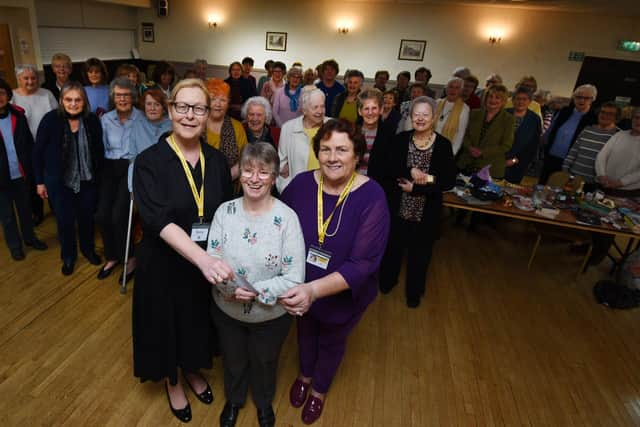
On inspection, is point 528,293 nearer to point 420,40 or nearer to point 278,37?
point 420,40

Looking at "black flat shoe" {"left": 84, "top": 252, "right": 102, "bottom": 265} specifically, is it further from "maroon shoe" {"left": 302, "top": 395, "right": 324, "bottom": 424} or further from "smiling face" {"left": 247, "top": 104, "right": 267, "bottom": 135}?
"maroon shoe" {"left": 302, "top": 395, "right": 324, "bottom": 424}

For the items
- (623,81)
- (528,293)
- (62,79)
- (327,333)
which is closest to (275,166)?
(327,333)

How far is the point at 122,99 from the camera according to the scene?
3.04 m

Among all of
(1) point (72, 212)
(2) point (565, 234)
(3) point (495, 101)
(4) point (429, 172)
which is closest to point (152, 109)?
(1) point (72, 212)

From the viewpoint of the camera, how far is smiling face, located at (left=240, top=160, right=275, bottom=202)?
160 centimetres

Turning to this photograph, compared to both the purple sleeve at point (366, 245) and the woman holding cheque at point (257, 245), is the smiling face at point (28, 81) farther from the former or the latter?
the purple sleeve at point (366, 245)

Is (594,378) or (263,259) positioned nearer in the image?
(263,259)

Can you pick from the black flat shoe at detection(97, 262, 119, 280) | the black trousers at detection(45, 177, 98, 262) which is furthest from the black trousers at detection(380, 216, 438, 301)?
the black trousers at detection(45, 177, 98, 262)

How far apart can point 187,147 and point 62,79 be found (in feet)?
11.9

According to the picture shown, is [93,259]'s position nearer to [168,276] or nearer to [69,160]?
[69,160]

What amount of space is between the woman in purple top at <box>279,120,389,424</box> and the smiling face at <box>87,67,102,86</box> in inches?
129

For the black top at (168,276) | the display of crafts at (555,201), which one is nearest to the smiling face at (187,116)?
the black top at (168,276)

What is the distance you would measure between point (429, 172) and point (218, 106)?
171cm

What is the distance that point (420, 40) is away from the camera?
9.89 meters
